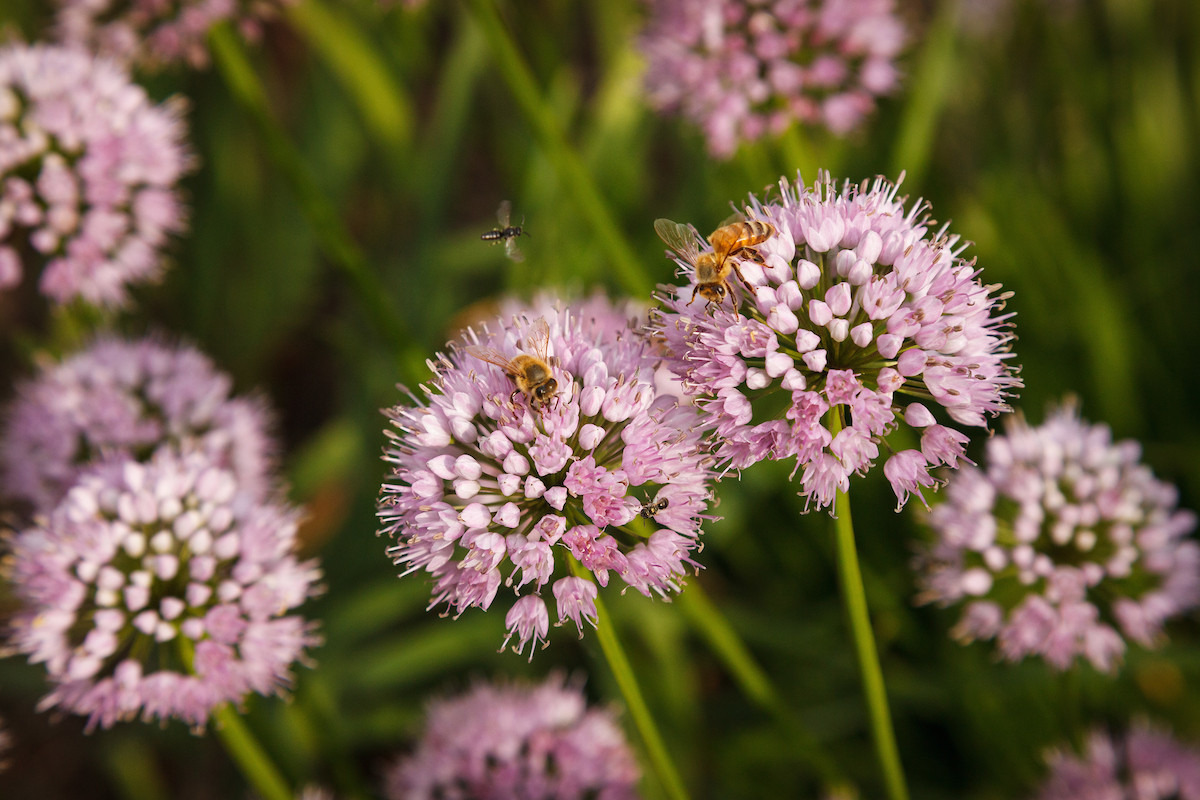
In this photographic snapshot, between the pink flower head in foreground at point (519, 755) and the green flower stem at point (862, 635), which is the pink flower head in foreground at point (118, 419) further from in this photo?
the green flower stem at point (862, 635)

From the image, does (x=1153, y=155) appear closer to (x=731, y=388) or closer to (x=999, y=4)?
(x=999, y=4)

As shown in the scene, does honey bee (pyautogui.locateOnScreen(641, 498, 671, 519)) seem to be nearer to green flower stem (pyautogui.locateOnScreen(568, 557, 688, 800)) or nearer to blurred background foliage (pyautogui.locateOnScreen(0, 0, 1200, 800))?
green flower stem (pyautogui.locateOnScreen(568, 557, 688, 800))

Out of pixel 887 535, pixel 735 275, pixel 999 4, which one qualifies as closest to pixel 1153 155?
pixel 999 4

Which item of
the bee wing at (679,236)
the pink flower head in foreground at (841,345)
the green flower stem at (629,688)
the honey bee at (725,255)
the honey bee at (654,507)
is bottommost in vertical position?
the green flower stem at (629,688)

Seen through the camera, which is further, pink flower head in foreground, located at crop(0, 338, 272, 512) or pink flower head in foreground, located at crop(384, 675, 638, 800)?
pink flower head in foreground, located at crop(0, 338, 272, 512)

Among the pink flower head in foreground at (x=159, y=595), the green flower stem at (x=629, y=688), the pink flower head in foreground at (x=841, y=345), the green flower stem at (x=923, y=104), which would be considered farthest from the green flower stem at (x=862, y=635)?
the green flower stem at (x=923, y=104)

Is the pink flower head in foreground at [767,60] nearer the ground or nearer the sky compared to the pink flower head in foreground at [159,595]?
nearer the sky

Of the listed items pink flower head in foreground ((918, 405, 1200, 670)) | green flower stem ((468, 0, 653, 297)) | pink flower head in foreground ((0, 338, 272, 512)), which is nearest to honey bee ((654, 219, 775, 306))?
green flower stem ((468, 0, 653, 297))
